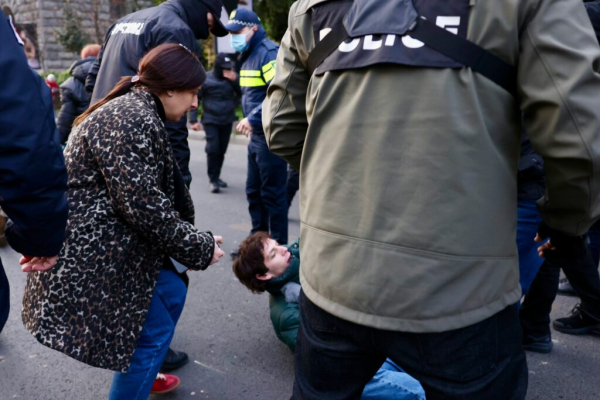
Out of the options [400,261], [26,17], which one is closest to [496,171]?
[400,261]

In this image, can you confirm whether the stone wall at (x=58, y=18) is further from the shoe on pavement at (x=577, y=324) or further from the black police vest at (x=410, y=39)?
the black police vest at (x=410, y=39)

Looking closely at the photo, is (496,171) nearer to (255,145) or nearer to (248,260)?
(248,260)

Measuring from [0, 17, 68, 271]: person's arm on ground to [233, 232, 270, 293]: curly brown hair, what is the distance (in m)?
1.46

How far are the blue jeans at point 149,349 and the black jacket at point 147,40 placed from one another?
1.23m

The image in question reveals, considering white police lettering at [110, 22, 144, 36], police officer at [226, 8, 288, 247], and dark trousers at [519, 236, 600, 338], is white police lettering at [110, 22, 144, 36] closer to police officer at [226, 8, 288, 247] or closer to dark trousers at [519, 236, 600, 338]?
police officer at [226, 8, 288, 247]

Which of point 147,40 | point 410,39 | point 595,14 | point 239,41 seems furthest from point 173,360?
point 239,41

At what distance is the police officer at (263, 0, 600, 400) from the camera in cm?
139

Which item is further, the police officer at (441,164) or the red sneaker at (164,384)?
the red sneaker at (164,384)

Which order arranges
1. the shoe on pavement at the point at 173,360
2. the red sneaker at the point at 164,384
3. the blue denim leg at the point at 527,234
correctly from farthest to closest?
the shoe on pavement at the point at 173,360 → the red sneaker at the point at 164,384 → the blue denim leg at the point at 527,234

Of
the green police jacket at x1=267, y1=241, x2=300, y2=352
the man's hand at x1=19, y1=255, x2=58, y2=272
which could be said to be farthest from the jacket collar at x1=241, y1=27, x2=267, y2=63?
the man's hand at x1=19, y1=255, x2=58, y2=272

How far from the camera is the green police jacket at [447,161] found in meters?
1.37

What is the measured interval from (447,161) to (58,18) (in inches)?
951

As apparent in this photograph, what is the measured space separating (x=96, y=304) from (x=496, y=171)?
4.67 feet

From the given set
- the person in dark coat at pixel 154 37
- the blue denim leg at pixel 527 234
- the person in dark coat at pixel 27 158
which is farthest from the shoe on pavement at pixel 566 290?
the person in dark coat at pixel 27 158
